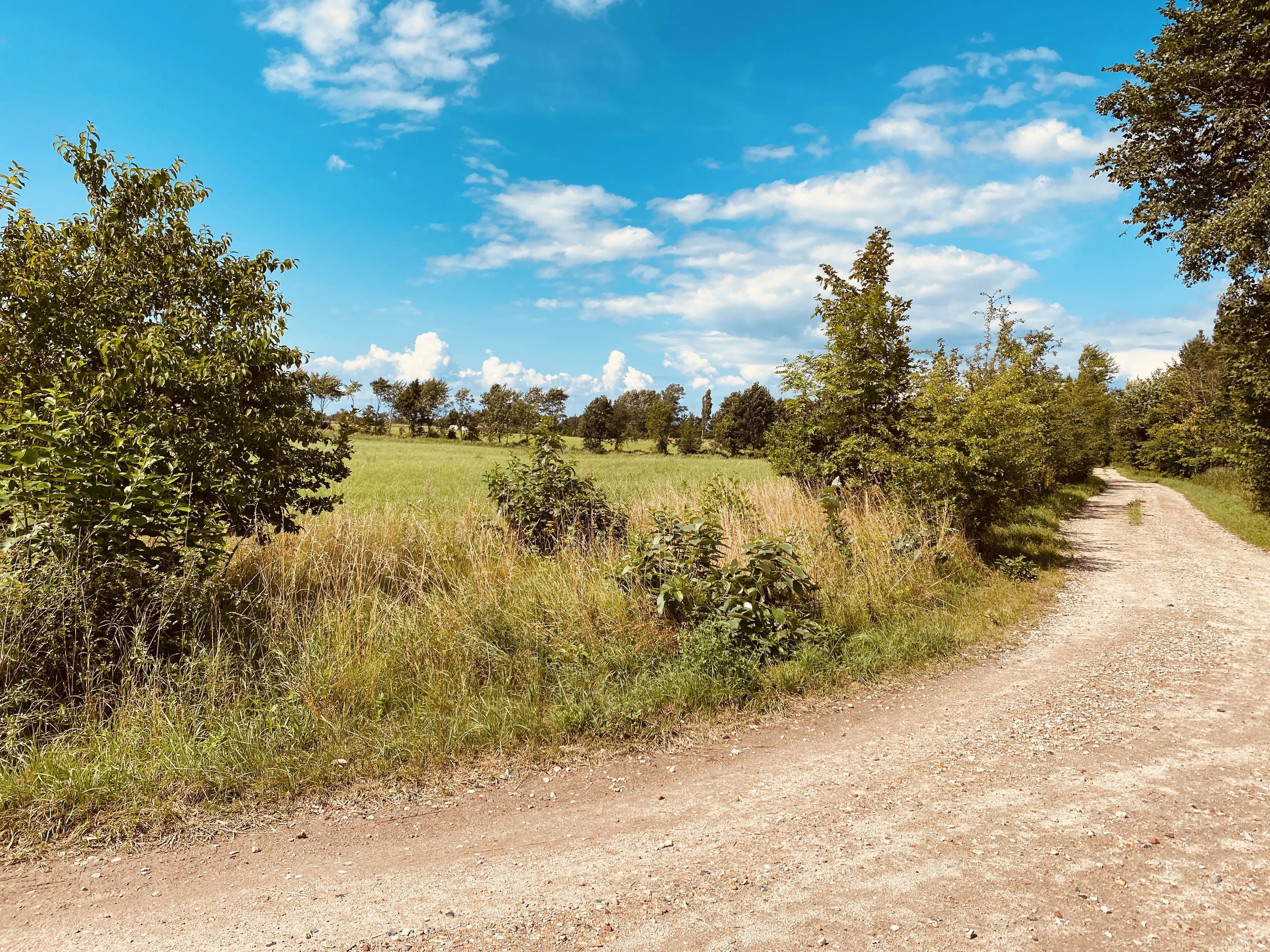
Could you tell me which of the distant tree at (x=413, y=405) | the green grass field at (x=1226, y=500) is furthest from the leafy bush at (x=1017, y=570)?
the distant tree at (x=413, y=405)

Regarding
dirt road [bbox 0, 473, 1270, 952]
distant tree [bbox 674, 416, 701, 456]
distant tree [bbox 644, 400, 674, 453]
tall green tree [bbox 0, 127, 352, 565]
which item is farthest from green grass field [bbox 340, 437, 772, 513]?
distant tree [bbox 644, 400, 674, 453]

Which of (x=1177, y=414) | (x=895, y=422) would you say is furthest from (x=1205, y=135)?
(x=1177, y=414)

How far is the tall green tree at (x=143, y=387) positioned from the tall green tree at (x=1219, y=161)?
19.7 metres

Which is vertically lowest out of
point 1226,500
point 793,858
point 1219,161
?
point 793,858

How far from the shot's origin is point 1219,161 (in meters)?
15.2

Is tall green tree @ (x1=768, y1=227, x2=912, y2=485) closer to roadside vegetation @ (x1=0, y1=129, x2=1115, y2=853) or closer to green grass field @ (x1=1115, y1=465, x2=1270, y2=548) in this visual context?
roadside vegetation @ (x1=0, y1=129, x2=1115, y2=853)

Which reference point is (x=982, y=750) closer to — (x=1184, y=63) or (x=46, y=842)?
(x=46, y=842)

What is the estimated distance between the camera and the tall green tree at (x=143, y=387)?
16.0ft

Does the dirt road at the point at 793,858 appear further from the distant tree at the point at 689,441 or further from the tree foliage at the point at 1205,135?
the distant tree at the point at 689,441

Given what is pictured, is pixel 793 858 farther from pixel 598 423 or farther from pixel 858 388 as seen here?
pixel 598 423

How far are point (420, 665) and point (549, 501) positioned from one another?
12.8 ft

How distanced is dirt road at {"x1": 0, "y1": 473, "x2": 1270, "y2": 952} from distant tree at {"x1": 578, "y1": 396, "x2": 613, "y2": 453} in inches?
2654

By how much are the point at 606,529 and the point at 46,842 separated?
21.4 feet

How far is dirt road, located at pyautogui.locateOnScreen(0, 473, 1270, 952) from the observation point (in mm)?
2795
